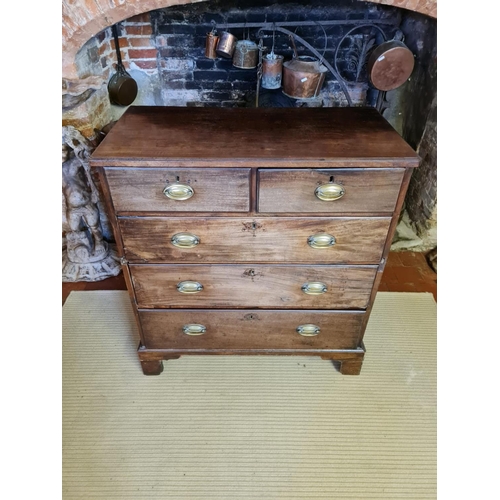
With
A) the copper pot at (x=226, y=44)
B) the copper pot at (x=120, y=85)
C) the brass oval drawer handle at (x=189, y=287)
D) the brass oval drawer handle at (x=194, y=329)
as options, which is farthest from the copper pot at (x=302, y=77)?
the brass oval drawer handle at (x=194, y=329)

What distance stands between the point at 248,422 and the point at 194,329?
43cm

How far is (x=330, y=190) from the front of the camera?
3.87 feet

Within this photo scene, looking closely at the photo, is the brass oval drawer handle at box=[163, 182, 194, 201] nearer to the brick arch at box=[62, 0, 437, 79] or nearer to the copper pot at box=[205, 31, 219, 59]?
the brick arch at box=[62, 0, 437, 79]

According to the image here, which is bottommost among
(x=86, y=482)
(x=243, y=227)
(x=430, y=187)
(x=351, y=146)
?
(x=86, y=482)

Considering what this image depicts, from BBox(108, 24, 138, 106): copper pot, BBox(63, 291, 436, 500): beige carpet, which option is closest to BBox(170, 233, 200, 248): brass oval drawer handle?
BBox(63, 291, 436, 500): beige carpet

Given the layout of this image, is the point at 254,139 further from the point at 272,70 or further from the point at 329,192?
the point at 272,70

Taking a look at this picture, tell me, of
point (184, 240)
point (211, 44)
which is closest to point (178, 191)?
point (184, 240)

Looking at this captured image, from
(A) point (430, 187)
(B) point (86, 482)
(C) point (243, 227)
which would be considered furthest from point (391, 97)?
(B) point (86, 482)

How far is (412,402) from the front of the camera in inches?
62.6

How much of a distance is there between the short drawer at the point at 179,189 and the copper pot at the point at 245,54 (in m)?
0.79

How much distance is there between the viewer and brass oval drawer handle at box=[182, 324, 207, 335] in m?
1.53

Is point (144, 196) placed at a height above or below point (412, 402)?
above

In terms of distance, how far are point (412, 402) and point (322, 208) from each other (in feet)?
3.15

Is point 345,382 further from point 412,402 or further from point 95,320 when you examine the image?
point 95,320
